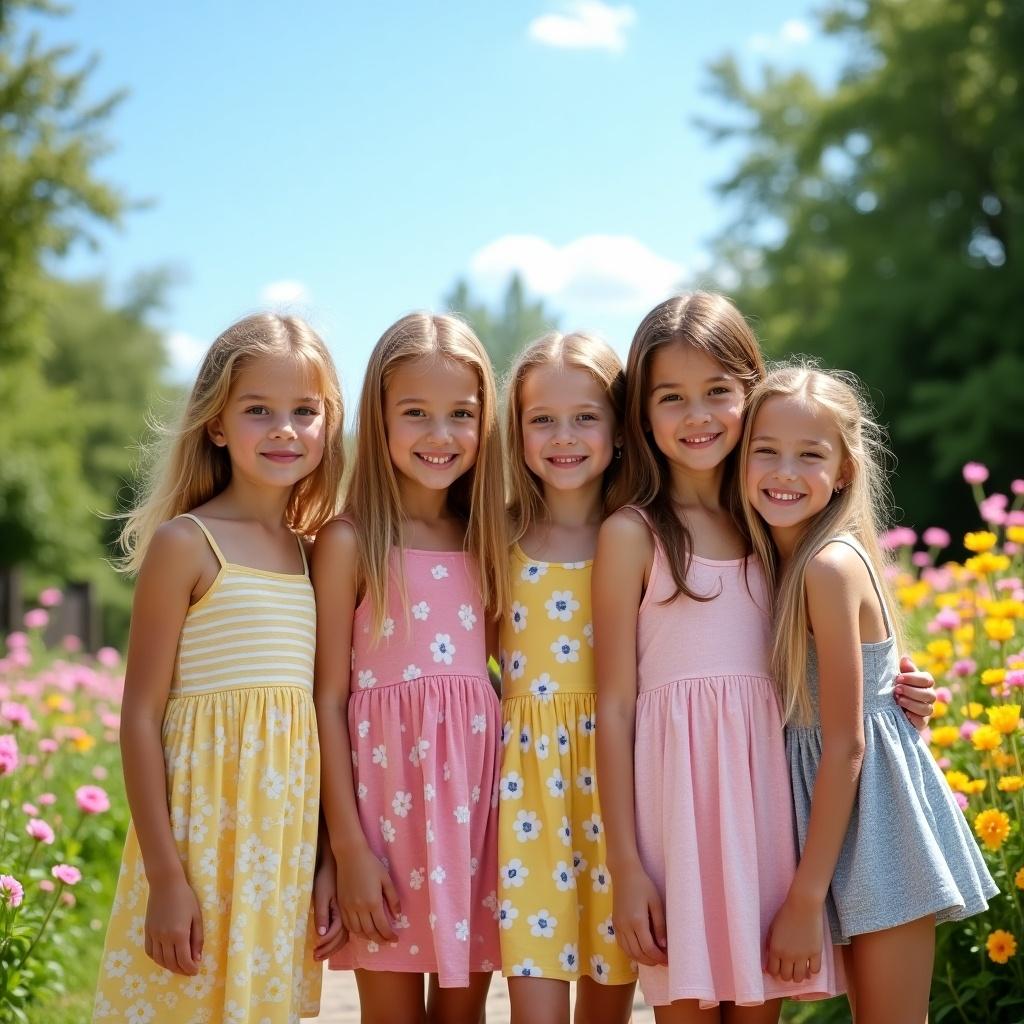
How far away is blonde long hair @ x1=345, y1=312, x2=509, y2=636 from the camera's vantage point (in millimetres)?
2754

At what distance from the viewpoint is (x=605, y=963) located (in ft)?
8.48

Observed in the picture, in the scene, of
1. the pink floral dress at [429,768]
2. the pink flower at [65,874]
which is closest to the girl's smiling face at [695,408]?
the pink floral dress at [429,768]

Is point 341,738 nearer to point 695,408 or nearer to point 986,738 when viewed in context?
point 695,408

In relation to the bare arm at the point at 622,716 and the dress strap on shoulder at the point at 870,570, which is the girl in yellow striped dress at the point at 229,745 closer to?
the bare arm at the point at 622,716

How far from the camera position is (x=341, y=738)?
2625 millimetres

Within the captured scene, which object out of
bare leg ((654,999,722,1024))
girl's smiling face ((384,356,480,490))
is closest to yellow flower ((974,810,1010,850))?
bare leg ((654,999,722,1024))

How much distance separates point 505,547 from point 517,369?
0.44m

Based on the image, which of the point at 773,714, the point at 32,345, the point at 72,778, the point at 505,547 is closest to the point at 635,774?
the point at 773,714

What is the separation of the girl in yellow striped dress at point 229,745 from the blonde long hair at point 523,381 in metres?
0.47

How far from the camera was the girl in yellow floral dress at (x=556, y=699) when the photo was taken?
254 cm

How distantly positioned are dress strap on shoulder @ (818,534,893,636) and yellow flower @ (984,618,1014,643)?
76 centimetres

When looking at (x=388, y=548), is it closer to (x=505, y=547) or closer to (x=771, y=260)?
(x=505, y=547)

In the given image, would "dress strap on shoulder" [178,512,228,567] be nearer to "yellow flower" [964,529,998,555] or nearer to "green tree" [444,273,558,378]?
"yellow flower" [964,529,998,555]

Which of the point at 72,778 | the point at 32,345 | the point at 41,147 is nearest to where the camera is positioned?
the point at 72,778
